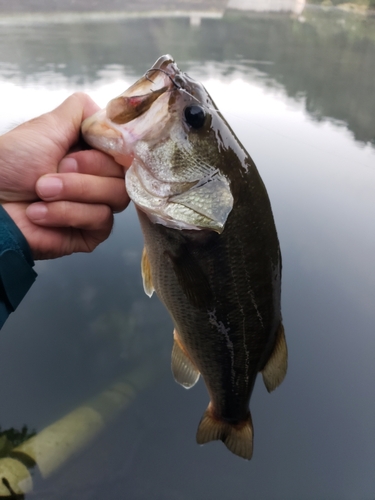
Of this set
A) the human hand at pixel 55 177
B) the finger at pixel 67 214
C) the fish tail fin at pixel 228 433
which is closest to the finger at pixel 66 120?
the human hand at pixel 55 177

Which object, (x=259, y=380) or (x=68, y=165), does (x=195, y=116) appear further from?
(x=259, y=380)

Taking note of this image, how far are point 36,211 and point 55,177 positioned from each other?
3.7 inches

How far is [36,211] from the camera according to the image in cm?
82

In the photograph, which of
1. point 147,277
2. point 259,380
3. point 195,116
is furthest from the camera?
point 259,380

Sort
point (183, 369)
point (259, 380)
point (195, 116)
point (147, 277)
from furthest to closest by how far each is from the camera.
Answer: point (259, 380), point (183, 369), point (147, 277), point (195, 116)

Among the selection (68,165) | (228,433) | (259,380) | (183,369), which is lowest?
(259,380)

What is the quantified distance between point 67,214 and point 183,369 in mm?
573

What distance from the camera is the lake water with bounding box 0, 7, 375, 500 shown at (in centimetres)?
148

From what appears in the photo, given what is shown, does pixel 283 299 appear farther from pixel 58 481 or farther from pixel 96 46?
pixel 96 46

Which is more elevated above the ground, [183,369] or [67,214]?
[67,214]

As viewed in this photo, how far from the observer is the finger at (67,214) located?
0.83m

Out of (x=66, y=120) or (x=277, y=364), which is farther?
(x=277, y=364)

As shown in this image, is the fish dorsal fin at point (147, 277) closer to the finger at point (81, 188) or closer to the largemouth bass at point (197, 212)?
the largemouth bass at point (197, 212)

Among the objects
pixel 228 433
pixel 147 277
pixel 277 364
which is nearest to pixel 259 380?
pixel 228 433
